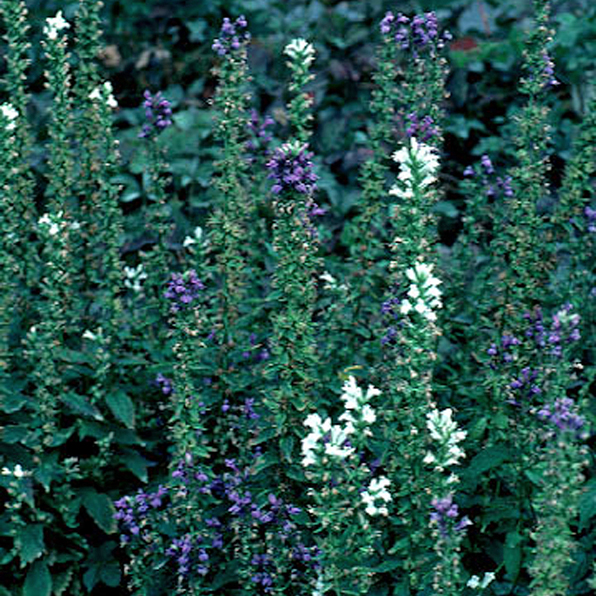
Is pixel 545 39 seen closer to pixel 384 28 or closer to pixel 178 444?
pixel 384 28

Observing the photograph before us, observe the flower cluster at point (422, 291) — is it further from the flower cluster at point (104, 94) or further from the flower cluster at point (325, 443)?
the flower cluster at point (104, 94)

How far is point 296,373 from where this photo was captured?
4645mm

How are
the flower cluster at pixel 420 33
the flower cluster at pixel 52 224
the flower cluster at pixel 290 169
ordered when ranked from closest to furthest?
the flower cluster at pixel 290 169 → the flower cluster at pixel 52 224 → the flower cluster at pixel 420 33

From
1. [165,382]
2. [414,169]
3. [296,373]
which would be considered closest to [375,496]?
[296,373]

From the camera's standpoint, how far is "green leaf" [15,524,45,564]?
4.85 meters

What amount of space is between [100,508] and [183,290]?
1279 mm

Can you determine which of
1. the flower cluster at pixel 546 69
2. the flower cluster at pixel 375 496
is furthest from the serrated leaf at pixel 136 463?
the flower cluster at pixel 546 69

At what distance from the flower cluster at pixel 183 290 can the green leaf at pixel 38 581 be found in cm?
141

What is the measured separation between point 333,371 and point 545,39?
5.99 feet

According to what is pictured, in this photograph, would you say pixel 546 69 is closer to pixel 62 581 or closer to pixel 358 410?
pixel 358 410

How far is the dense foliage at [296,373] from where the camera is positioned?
4230mm

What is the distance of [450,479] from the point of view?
4074mm

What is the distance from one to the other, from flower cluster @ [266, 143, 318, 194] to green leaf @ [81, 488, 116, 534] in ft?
5.82

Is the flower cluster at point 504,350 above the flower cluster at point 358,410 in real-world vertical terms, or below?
above
